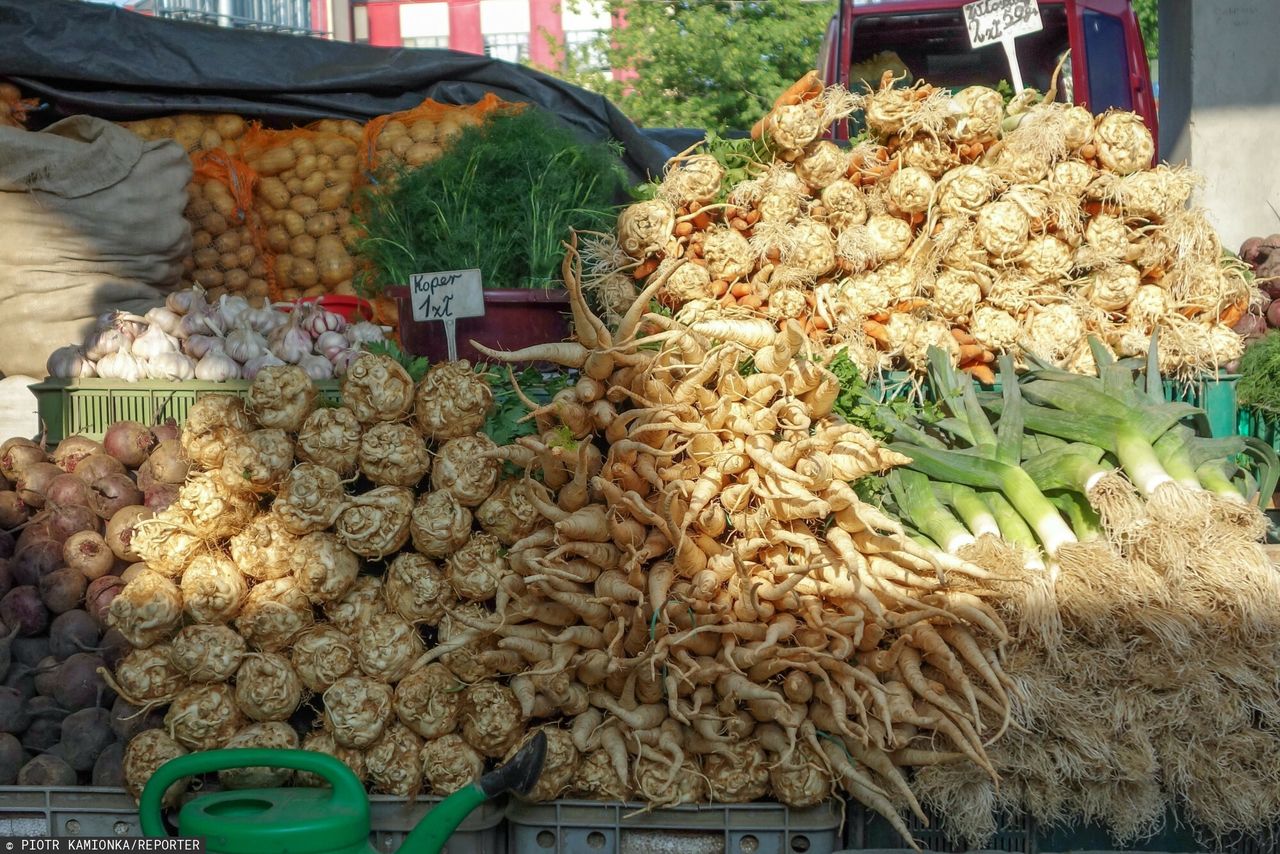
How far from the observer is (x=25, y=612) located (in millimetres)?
3148

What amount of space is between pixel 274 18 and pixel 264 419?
1205 centimetres

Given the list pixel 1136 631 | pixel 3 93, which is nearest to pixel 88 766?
pixel 1136 631

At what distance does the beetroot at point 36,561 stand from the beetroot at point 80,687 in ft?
1.08

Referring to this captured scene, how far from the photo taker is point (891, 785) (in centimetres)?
273

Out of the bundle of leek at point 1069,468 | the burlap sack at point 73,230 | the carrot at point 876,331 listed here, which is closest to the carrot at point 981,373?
the bundle of leek at point 1069,468

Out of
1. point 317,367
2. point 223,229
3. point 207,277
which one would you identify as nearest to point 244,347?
point 317,367

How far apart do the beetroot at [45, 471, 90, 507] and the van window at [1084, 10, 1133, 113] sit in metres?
5.23

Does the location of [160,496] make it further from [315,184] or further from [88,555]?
[315,184]

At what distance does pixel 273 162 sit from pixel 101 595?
3763 millimetres

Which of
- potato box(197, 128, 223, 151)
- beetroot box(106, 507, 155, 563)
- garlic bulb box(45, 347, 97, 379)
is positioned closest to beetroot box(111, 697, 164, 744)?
beetroot box(106, 507, 155, 563)

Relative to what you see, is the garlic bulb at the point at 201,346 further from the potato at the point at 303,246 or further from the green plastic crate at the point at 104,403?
the potato at the point at 303,246

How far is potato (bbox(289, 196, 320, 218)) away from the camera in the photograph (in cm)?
630

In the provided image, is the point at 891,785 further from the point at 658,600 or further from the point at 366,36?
the point at 366,36

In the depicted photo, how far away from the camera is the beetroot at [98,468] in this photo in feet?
10.9
